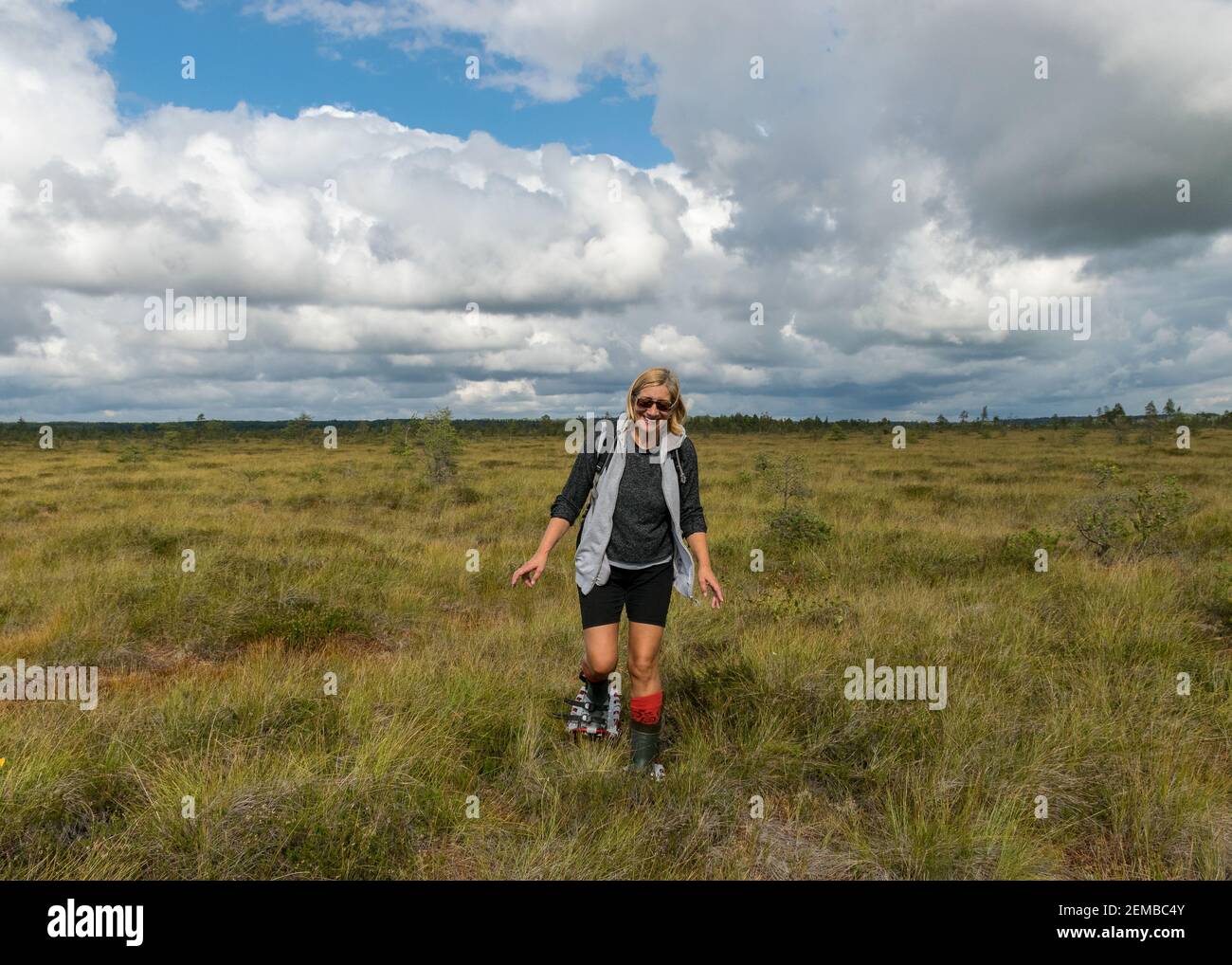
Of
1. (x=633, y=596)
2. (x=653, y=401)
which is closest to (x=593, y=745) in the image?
(x=633, y=596)

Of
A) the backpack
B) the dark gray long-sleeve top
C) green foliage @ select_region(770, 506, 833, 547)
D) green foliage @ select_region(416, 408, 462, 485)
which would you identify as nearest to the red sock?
the dark gray long-sleeve top

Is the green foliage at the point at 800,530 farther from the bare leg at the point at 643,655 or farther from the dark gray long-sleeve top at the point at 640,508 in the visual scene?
the bare leg at the point at 643,655

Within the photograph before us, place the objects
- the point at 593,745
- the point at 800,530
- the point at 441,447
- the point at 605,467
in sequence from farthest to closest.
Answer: the point at 441,447 < the point at 800,530 < the point at 593,745 < the point at 605,467

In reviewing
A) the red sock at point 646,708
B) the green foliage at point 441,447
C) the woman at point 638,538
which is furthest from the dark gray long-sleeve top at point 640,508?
the green foliage at point 441,447

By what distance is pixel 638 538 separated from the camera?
3.33m

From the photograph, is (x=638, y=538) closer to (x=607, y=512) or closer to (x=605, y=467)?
(x=607, y=512)

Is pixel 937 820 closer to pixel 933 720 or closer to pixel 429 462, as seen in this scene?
pixel 933 720

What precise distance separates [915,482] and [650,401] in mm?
19097

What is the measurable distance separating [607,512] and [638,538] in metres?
0.20

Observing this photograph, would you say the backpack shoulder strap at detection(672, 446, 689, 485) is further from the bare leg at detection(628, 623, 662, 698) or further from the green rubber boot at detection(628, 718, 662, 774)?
the green rubber boot at detection(628, 718, 662, 774)

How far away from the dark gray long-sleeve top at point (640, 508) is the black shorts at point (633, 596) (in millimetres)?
80

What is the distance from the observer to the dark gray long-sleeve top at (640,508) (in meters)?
3.34

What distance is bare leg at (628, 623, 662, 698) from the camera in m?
3.33

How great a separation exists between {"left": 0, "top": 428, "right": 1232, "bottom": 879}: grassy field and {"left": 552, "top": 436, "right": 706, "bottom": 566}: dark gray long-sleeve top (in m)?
1.04
